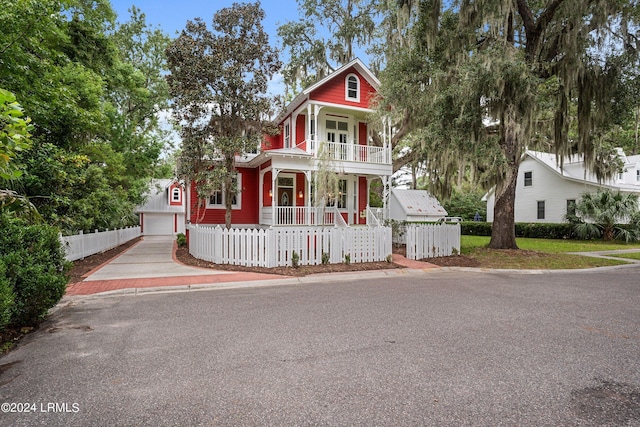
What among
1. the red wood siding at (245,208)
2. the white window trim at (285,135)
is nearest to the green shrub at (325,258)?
the red wood siding at (245,208)

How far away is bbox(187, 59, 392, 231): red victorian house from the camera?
15361 millimetres

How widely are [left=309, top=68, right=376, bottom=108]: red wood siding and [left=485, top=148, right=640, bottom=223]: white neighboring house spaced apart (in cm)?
1160

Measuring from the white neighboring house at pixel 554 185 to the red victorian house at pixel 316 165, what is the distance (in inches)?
432

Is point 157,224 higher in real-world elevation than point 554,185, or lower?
lower

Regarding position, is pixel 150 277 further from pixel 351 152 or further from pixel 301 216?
pixel 351 152

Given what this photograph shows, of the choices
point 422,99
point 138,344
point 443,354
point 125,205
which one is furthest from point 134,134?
point 443,354

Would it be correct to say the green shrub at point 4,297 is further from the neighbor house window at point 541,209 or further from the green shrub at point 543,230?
the neighbor house window at point 541,209

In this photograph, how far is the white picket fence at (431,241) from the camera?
12.0 meters

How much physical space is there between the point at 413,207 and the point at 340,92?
16791 millimetres

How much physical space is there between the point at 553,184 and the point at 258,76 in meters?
22.5

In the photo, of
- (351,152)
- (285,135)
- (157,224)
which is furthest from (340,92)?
(157,224)

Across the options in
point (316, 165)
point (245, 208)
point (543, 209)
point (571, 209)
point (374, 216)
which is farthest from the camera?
point (543, 209)

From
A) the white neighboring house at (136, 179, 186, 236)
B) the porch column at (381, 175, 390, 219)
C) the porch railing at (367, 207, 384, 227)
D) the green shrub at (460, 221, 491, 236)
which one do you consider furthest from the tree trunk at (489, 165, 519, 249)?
the white neighboring house at (136, 179, 186, 236)

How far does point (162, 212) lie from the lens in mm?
33469
